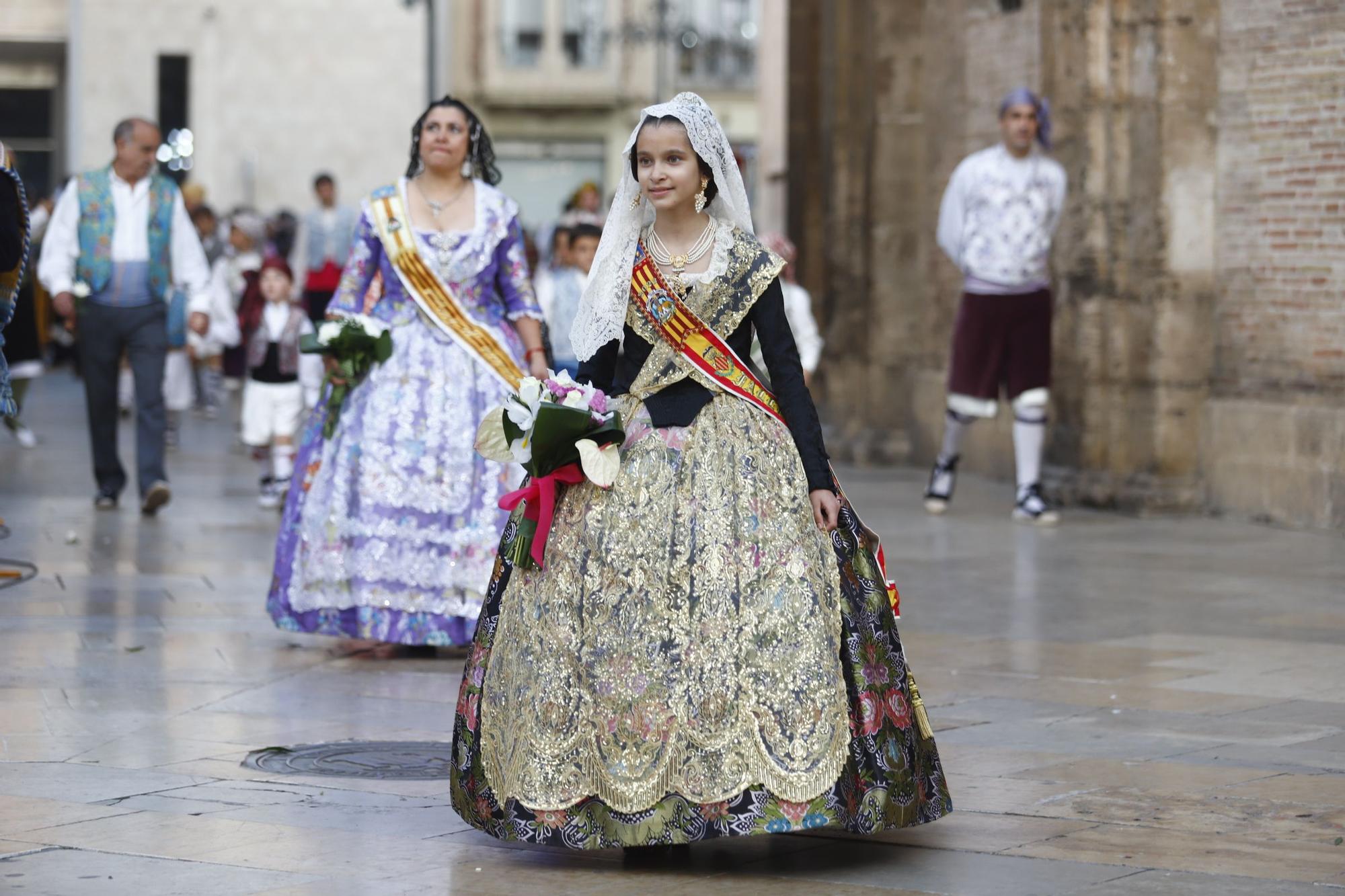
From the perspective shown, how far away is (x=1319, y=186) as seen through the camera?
1238 cm

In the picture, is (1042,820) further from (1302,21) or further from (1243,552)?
(1302,21)

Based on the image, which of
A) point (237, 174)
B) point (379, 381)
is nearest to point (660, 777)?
point (379, 381)

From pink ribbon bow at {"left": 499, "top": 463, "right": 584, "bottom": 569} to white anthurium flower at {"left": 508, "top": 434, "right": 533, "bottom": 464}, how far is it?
0.20 feet

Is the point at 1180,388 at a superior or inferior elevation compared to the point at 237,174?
inferior

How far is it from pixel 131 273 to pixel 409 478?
4931 millimetres

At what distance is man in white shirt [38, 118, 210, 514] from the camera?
12.9 metres

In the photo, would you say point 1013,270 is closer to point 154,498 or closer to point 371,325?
point 154,498

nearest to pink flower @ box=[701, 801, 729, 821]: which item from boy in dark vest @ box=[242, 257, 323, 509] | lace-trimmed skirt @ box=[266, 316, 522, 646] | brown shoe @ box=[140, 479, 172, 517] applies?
lace-trimmed skirt @ box=[266, 316, 522, 646]

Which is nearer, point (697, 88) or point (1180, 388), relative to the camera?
point (1180, 388)

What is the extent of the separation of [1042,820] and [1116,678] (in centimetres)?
222

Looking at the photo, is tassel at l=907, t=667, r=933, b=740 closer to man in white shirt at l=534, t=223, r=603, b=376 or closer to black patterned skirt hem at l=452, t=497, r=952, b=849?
black patterned skirt hem at l=452, t=497, r=952, b=849

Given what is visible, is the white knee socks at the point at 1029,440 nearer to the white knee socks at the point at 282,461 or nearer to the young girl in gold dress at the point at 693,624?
the white knee socks at the point at 282,461

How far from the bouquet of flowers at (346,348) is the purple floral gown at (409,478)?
0.15 feet

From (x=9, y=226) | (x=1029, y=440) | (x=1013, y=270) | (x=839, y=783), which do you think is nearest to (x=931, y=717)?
(x=839, y=783)
